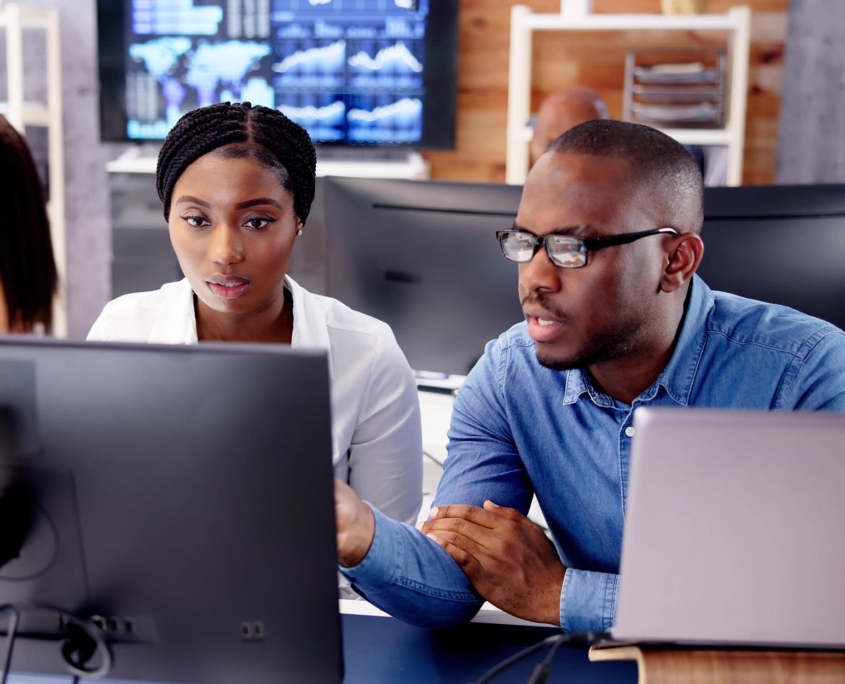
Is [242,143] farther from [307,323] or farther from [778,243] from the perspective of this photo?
[778,243]

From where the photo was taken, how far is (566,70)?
392 centimetres

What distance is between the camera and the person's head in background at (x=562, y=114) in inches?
119

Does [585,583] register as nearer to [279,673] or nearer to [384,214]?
[279,673]

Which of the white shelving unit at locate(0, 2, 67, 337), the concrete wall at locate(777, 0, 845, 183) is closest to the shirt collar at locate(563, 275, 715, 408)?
the concrete wall at locate(777, 0, 845, 183)

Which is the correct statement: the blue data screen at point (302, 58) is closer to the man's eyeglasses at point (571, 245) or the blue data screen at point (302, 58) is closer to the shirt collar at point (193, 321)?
the shirt collar at point (193, 321)

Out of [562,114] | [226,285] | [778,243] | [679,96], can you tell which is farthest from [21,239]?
[679,96]

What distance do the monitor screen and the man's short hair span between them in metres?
2.69

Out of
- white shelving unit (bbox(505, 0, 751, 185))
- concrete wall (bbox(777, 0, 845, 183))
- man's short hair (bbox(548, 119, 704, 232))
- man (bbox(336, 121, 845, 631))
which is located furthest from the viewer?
white shelving unit (bbox(505, 0, 751, 185))

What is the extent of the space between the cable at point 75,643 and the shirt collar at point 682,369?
718 millimetres

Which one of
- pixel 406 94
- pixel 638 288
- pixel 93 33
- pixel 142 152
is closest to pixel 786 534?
pixel 638 288

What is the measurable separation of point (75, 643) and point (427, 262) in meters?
1.14

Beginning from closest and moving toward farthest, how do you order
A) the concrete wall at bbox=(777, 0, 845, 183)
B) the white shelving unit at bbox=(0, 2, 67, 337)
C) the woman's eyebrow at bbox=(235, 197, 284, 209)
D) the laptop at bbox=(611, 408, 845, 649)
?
the laptop at bbox=(611, 408, 845, 649) → the woman's eyebrow at bbox=(235, 197, 284, 209) → the concrete wall at bbox=(777, 0, 845, 183) → the white shelving unit at bbox=(0, 2, 67, 337)

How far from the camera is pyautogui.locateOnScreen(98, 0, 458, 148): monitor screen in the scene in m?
3.84

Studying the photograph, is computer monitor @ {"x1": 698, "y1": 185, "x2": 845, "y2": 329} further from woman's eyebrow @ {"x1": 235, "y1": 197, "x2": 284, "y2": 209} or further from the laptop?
the laptop
